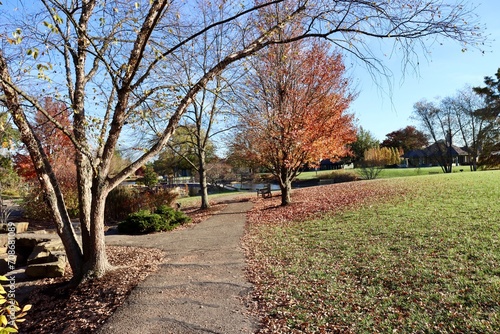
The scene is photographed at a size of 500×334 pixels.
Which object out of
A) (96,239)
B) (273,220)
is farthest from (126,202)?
(96,239)

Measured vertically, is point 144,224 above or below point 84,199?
below

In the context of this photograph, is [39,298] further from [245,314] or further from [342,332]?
[342,332]

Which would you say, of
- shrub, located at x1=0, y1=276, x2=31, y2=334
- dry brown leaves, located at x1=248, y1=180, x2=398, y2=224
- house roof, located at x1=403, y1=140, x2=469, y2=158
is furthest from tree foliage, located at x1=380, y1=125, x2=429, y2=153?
shrub, located at x1=0, y1=276, x2=31, y2=334

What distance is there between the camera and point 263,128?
13383mm

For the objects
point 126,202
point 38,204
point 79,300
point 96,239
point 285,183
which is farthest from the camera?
point 126,202

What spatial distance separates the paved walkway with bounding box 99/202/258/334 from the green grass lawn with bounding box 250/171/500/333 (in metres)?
0.61

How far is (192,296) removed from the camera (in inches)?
225

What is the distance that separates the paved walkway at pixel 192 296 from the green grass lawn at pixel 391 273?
61 centimetres

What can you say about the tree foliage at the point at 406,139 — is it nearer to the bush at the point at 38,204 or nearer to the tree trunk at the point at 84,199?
the bush at the point at 38,204

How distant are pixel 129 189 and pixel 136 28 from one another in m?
14.5

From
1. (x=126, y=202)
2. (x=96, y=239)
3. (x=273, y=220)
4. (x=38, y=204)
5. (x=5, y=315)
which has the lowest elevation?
(x=273, y=220)

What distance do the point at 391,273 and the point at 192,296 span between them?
358 centimetres

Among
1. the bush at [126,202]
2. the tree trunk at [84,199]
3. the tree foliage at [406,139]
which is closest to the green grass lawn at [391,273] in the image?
the tree trunk at [84,199]

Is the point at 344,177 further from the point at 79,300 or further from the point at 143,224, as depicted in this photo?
the point at 79,300
